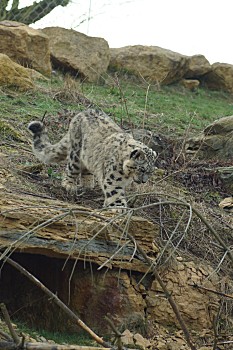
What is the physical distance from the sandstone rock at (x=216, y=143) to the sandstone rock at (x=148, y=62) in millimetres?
6957

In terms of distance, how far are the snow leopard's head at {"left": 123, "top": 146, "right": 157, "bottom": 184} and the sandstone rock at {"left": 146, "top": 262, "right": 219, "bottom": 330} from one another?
1.01 meters

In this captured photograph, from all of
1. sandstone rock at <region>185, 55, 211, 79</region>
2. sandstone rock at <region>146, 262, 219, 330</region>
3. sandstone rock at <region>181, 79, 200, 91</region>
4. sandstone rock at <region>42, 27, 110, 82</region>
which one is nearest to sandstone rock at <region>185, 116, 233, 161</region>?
sandstone rock at <region>146, 262, 219, 330</region>

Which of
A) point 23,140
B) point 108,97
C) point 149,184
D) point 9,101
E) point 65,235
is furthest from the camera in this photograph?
point 108,97

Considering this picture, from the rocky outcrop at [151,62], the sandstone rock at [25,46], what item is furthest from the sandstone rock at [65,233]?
the rocky outcrop at [151,62]

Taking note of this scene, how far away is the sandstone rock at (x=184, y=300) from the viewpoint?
7.26m

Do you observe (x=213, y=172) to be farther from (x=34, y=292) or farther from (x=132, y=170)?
(x=34, y=292)

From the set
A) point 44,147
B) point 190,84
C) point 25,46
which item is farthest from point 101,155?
point 190,84

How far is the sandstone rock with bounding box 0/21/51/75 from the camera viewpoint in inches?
588

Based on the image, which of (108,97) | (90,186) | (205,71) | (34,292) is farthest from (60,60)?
(34,292)

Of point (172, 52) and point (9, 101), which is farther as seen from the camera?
point (172, 52)

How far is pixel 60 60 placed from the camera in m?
16.9

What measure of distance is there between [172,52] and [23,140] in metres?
9.81

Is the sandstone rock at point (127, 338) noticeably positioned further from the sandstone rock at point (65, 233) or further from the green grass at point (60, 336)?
the sandstone rock at point (65, 233)

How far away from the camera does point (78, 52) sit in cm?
1703
